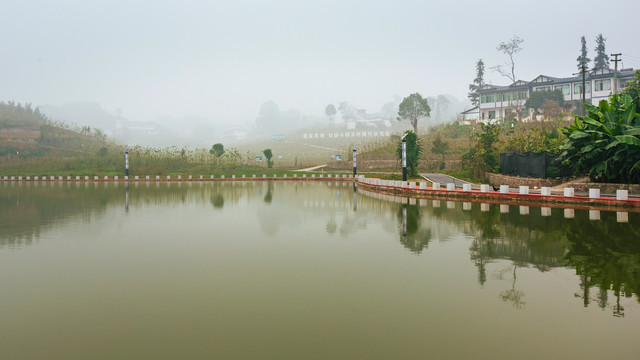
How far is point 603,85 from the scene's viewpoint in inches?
2219

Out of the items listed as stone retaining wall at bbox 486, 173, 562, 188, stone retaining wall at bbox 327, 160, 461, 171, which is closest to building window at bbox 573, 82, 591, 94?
stone retaining wall at bbox 327, 160, 461, 171

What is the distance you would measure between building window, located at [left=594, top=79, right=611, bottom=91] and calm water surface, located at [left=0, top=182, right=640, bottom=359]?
49431 millimetres

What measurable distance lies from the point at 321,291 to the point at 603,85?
61.9 m

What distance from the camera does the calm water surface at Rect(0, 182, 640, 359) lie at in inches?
213

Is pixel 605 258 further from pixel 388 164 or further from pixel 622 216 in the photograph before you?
Answer: pixel 388 164

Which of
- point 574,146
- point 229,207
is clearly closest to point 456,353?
point 229,207

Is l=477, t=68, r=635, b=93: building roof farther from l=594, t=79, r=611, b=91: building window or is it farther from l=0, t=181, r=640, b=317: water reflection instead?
l=0, t=181, r=640, b=317: water reflection

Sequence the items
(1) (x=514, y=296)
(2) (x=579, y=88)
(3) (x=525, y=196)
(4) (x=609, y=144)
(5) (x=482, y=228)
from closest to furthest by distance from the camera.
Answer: (1) (x=514, y=296) → (5) (x=482, y=228) → (4) (x=609, y=144) → (3) (x=525, y=196) → (2) (x=579, y=88)

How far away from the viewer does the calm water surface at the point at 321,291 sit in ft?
17.7

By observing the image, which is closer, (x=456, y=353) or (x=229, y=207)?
(x=456, y=353)

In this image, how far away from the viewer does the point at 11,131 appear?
252 feet

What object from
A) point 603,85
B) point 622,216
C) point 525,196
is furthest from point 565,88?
point 622,216

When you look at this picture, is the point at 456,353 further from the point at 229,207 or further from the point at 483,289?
the point at 229,207

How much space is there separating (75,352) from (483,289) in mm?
6135
